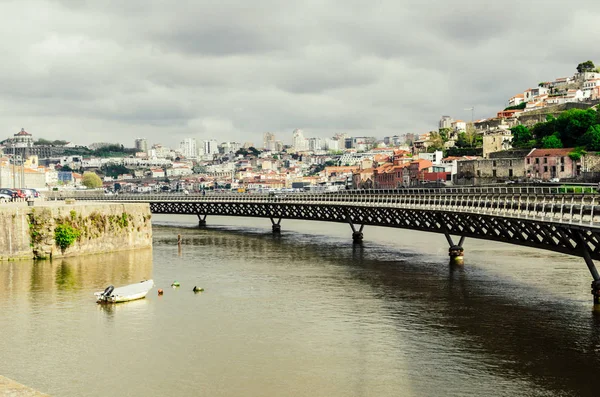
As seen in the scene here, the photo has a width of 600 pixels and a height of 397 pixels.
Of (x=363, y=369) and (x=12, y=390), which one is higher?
(x=12, y=390)

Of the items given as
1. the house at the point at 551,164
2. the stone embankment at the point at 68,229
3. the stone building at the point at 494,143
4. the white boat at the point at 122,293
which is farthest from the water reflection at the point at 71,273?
the stone building at the point at 494,143

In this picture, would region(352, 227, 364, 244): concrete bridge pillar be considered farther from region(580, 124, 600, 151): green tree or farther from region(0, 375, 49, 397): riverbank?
region(580, 124, 600, 151): green tree

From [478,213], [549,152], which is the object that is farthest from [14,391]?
[549,152]

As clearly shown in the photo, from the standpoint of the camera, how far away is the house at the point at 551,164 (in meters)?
118

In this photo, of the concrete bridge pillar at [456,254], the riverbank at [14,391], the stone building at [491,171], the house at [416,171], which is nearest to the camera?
the riverbank at [14,391]

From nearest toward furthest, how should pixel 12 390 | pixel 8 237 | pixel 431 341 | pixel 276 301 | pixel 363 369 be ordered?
pixel 12 390
pixel 363 369
pixel 431 341
pixel 276 301
pixel 8 237

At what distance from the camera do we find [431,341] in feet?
93.6

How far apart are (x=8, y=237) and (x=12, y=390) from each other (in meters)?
38.0

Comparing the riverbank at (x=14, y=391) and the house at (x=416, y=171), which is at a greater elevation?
the house at (x=416, y=171)

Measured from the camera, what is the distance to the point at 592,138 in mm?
121875

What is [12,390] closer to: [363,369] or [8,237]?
[363,369]

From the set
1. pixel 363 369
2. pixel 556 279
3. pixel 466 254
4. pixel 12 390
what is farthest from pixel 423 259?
pixel 12 390

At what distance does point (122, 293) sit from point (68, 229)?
63.5ft

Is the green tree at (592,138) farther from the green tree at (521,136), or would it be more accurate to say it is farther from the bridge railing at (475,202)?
the bridge railing at (475,202)
